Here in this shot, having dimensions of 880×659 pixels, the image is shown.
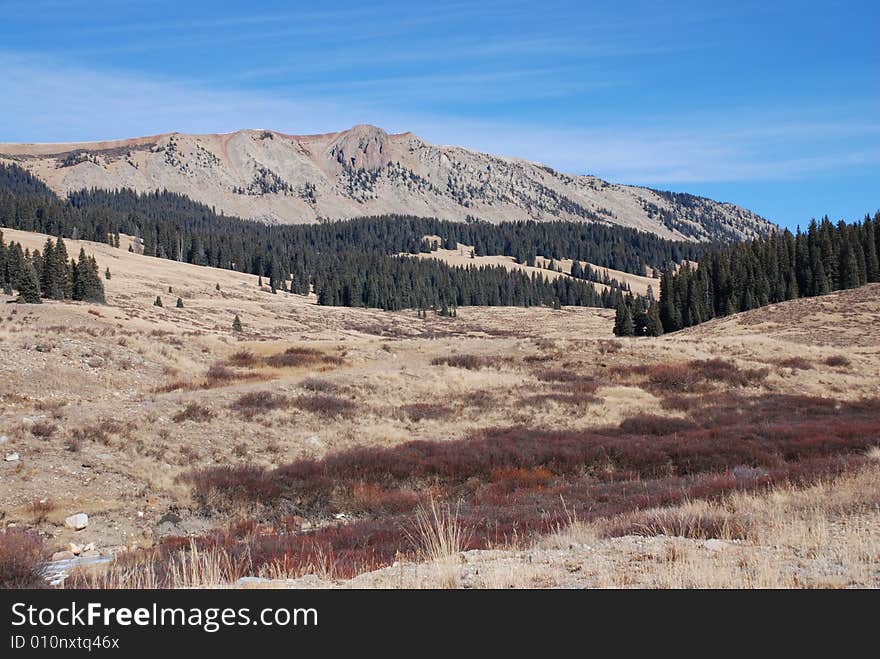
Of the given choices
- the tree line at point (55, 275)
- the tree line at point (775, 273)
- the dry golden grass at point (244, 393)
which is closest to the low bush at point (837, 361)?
the dry golden grass at point (244, 393)

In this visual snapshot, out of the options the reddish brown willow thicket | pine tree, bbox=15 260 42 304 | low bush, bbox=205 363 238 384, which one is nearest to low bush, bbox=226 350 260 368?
low bush, bbox=205 363 238 384

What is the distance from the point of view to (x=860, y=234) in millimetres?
103750

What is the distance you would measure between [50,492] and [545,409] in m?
21.7

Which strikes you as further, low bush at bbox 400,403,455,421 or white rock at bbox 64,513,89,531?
low bush at bbox 400,403,455,421

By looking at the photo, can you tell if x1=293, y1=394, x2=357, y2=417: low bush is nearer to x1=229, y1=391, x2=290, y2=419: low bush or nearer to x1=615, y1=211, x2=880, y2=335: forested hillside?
x1=229, y1=391, x2=290, y2=419: low bush

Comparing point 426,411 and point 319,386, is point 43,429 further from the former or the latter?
point 426,411

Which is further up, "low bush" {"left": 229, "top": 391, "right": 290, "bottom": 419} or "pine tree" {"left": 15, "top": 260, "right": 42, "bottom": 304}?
"pine tree" {"left": 15, "top": 260, "right": 42, "bottom": 304}

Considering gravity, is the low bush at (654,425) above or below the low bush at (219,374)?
below

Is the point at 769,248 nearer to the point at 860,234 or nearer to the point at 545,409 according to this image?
the point at 860,234

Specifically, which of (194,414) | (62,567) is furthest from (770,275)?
(62,567)

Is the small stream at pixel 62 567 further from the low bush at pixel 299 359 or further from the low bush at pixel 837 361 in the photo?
the low bush at pixel 837 361

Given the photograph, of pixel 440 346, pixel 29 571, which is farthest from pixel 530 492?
pixel 440 346

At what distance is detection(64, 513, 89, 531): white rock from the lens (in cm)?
1418

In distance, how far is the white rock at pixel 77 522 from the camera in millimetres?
14180
